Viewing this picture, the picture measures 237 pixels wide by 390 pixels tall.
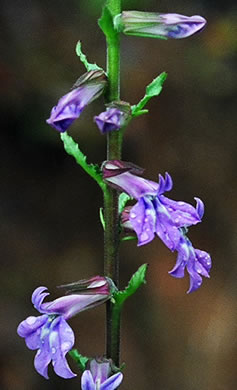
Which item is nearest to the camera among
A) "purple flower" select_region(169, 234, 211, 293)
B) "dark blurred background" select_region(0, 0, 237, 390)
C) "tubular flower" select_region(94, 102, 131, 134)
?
"tubular flower" select_region(94, 102, 131, 134)

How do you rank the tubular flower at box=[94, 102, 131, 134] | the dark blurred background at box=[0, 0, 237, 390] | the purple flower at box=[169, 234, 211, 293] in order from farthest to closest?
the dark blurred background at box=[0, 0, 237, 390], the purple flower at box=[169, 234, 211, 293], the tubular flower at box=[94, 102, 131, 134]

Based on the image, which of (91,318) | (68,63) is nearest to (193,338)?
(91,318)

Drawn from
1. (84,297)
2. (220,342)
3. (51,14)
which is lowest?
(220,342)

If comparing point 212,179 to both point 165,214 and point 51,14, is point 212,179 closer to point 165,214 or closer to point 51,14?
point 51,14

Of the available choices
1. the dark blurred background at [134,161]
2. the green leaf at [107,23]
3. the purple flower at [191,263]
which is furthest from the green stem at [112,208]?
the dark blurred background at [134,161]

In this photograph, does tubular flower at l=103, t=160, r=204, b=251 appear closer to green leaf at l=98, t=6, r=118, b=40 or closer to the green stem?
the green stem

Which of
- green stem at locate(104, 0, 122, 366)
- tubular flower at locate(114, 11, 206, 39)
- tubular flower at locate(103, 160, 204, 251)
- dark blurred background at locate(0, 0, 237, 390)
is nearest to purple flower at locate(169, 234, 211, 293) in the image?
tubular flower at locate(103, 160, 204, 251)
